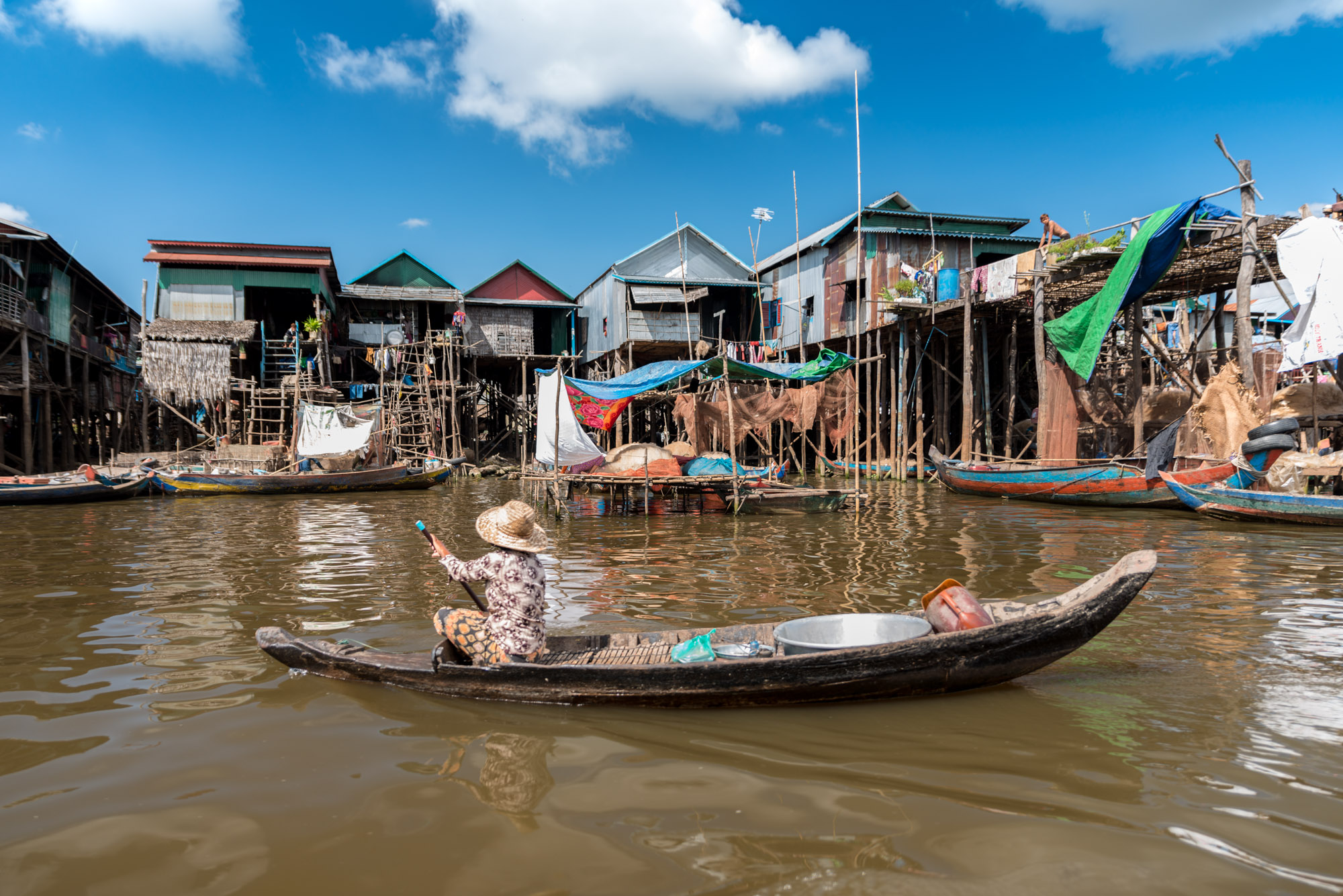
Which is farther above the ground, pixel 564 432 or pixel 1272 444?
pixel 564 432

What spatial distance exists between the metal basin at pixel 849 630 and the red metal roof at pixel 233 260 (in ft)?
76.2

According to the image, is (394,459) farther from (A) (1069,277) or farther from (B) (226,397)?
(A) (1069,277)

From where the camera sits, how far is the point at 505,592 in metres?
4.19

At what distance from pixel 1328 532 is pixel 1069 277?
22.7 ft

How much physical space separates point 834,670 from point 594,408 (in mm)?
9765

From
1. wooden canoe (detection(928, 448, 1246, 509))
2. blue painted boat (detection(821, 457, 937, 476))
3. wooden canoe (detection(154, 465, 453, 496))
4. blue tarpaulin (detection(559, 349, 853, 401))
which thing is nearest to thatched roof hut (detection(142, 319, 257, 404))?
wooden canoe (detection(154, 465, 453, 496))

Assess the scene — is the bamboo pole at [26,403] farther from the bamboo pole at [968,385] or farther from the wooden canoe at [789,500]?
the bamboo pole at [968,385]

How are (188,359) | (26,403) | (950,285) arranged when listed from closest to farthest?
1. (950,285)
2. (26,403)
3. (188,359)

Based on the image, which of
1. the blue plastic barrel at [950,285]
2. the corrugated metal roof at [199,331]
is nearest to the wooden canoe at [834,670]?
the blue plastic barrel at [950,285]

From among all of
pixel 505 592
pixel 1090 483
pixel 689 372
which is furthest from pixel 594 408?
pixel 505 592

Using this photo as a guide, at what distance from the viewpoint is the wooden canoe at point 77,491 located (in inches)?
567

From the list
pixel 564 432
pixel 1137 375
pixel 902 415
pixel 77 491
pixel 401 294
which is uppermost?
pixel 401 294

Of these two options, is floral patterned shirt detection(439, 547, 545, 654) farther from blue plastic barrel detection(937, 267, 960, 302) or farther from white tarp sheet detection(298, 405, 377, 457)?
white tarp sheet detection(298, 405, 377, 457)

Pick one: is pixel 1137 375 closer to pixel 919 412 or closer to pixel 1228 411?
pixel 1228 411
